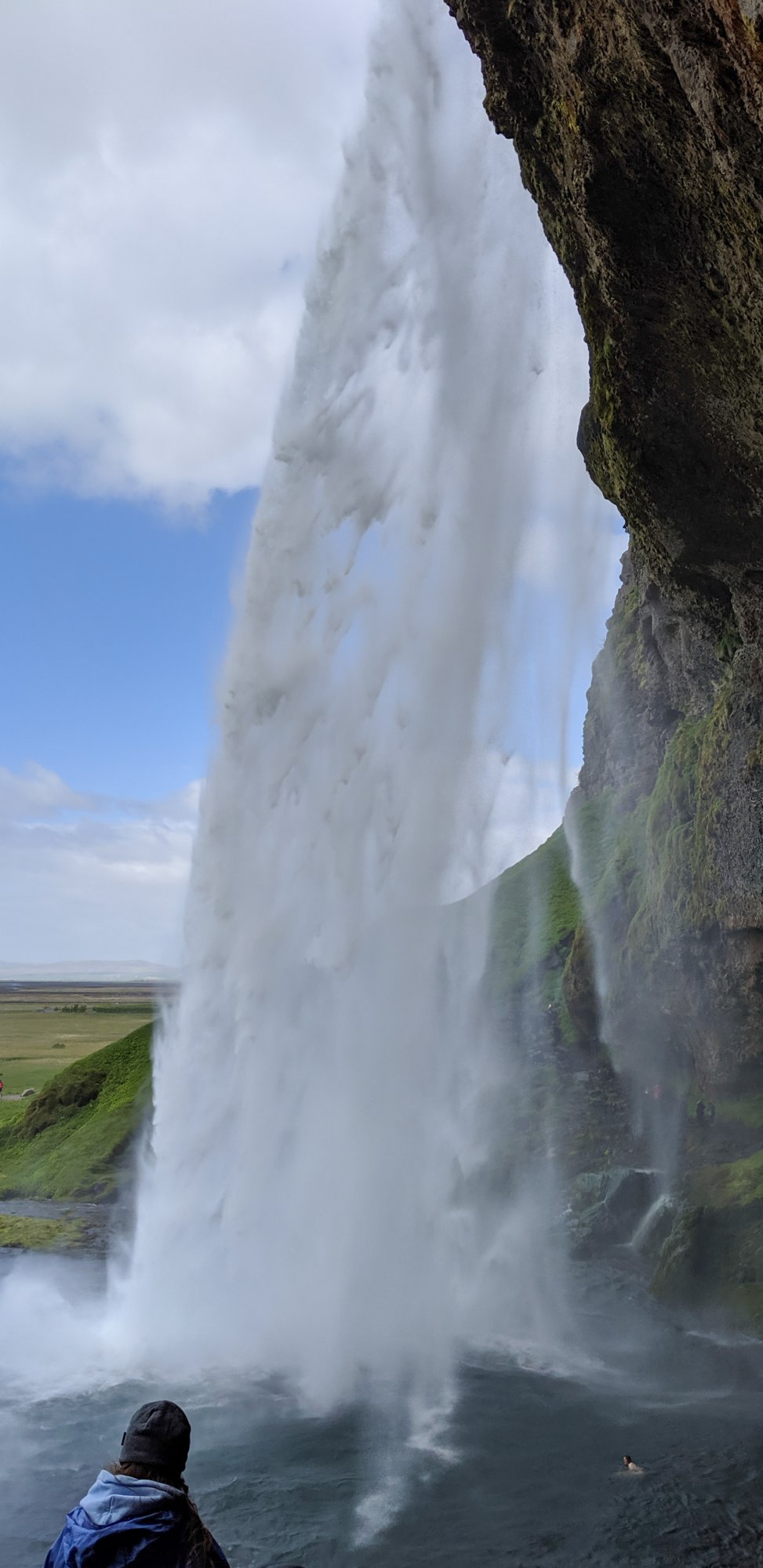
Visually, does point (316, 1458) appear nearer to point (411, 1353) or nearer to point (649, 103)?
point (411, 1353)

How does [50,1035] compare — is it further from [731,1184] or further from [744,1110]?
[731,1184]

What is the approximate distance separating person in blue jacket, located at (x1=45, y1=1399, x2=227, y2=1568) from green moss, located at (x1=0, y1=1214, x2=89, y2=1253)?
94.8ft

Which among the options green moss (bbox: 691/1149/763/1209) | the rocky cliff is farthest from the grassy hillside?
green moss (bbox: 691/1149/763/1209)

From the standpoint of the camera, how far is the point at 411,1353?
810 inches

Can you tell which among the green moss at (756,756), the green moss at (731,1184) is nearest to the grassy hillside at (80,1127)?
the green moss at (731,1184)

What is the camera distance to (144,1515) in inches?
190

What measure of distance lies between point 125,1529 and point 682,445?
21712 mm

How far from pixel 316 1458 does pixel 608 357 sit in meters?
20.8

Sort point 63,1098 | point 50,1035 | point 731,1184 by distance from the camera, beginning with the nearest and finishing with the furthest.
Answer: point 731,1184, point 63,1098, point 50,1035

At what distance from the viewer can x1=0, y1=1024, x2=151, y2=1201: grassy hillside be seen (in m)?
41.1

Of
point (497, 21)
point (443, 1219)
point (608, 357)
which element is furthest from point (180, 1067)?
point (497, 21)

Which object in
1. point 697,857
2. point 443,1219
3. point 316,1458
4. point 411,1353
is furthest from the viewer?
point 697,857

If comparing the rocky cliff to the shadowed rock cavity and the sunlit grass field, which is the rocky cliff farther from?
the sunlit grass field

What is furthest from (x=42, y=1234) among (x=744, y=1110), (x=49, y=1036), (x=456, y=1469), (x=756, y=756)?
(x=49, y=1036)
